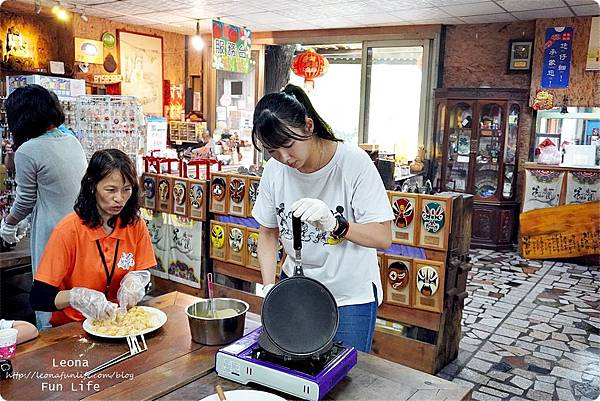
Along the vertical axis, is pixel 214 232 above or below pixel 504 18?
below

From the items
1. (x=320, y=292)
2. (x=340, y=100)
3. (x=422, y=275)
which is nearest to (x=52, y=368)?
(x=320, y=292)

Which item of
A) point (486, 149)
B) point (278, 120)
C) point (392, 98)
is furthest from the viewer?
point (392, 98)

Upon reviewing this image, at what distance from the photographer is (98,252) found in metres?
1.90

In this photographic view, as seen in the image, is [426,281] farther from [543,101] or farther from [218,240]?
[543,101]

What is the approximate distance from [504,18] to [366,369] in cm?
595

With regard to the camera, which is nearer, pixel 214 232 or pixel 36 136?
pixel 36 136

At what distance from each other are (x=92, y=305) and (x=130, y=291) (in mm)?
155

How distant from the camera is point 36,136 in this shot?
254 centimetres

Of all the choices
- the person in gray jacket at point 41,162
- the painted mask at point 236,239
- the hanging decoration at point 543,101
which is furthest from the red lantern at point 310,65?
the person in gray jacket at point 41,162

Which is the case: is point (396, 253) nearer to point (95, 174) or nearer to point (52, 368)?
point (95, 174)

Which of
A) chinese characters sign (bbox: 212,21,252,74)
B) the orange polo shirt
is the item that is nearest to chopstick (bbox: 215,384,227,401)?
the orange polo shirt

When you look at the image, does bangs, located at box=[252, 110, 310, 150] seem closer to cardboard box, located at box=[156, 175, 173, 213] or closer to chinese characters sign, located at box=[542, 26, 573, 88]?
cardboard box, located at box=[156, 175, 173, 213]

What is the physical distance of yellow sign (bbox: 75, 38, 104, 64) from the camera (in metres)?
6.98

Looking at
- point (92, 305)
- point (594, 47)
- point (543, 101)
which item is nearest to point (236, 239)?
point (92, 305)
